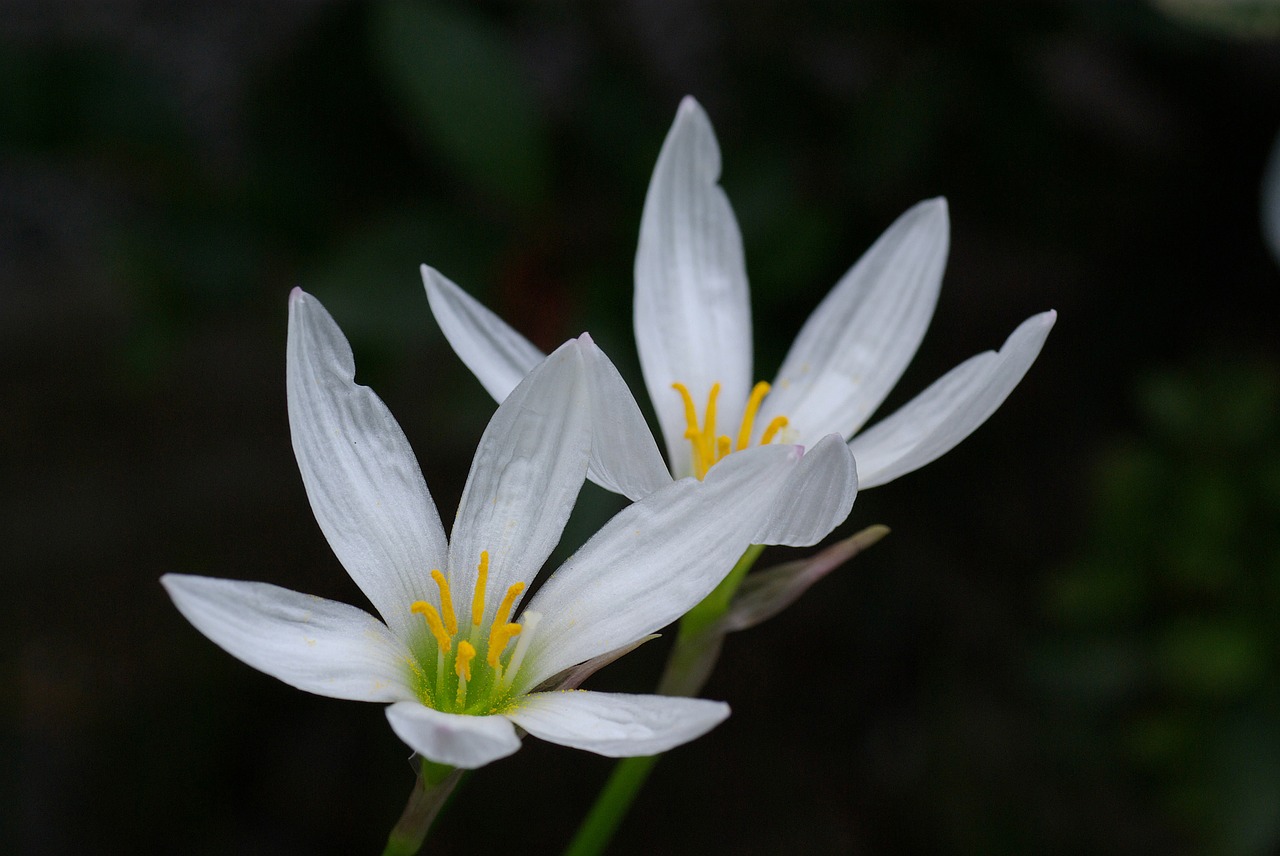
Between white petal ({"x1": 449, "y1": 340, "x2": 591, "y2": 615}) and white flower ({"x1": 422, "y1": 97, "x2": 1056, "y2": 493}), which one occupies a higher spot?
white flower ({"x1": 422, "y1": 97, "x2": 1056, "y2": 493})

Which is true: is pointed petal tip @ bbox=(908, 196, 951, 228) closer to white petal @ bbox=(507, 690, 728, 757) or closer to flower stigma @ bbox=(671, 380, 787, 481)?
flower stigma @ bbox=(671, 380, 787, 481)

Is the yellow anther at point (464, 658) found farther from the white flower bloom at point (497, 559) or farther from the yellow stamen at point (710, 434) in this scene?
the yellow stamen at point (710, 434)

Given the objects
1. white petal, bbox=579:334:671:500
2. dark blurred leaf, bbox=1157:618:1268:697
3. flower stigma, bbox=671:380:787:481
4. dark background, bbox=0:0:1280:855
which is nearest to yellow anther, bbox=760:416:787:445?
flower stigma, bbox=671:380:787:481

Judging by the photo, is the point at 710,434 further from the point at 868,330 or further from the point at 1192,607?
the point at 1192,607

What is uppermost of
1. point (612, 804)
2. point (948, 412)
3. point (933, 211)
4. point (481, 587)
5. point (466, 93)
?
point (466, 93)

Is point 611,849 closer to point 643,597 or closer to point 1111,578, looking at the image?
point 1111,578

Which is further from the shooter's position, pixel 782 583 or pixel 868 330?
pixel 868 330

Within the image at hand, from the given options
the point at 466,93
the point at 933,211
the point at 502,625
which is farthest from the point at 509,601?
the point at 466,93
